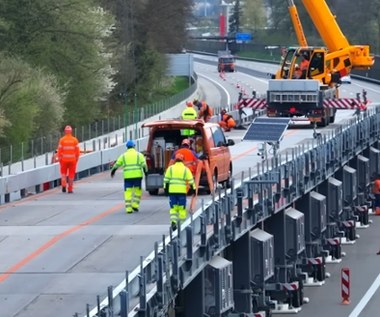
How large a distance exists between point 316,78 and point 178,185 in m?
38.2

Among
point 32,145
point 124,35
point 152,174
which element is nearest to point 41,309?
point 152,174

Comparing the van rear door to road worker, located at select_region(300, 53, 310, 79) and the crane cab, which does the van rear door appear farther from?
the crane cab

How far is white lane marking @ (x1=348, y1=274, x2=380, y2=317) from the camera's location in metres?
34.7

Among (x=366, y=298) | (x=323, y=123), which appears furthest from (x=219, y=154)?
(x=323, y=123)

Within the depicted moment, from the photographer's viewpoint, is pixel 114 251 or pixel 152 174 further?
pixel 152 174

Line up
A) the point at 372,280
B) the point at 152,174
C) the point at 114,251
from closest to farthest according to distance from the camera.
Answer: the point at 114,251 → the point at 152,174 → the point at 372,280

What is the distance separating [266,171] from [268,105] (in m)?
28.2

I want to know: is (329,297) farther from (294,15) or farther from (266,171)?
(294,15)

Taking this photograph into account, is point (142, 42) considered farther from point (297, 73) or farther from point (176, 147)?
point (176, 147)

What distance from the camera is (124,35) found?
87.8 meters

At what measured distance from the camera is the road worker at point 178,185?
26.1 meters

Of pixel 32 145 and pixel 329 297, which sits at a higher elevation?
pixel 32 145

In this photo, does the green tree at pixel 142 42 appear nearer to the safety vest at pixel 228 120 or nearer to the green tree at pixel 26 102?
the green tree at pixel 26 102

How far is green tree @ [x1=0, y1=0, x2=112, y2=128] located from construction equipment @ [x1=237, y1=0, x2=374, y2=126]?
7.80 metres
